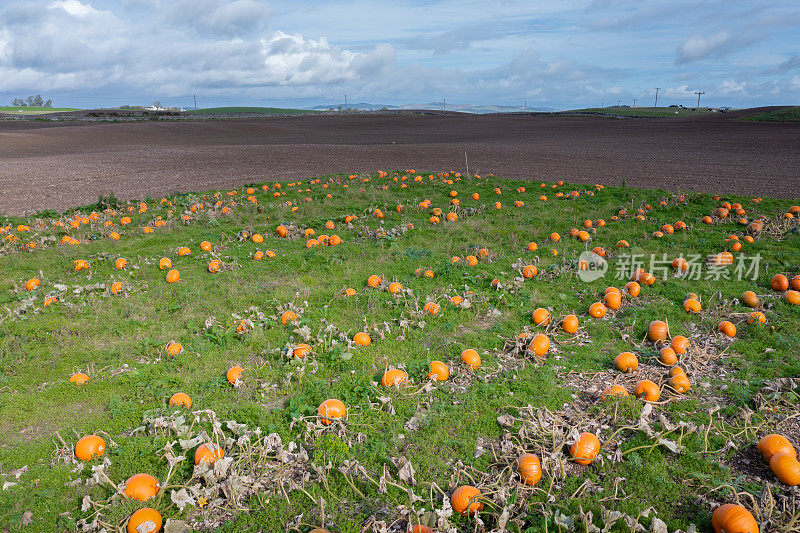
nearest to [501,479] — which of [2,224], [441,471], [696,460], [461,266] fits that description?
[441,471]

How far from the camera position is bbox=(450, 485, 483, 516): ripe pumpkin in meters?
4.14

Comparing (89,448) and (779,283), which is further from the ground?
(779,283)

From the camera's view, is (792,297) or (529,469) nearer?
(529,469)

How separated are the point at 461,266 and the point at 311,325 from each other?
11.9ft

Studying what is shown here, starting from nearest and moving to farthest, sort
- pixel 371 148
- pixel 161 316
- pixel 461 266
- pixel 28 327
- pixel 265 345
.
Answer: pixel 265 345 → pixel 28 327 → pixel 161 316 → pixel 461 266 → pixel 371 148

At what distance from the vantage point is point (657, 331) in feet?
22.5

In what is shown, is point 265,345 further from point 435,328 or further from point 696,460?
point 696,460

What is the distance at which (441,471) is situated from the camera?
15.4 feet

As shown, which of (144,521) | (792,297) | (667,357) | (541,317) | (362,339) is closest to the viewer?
(144,521)

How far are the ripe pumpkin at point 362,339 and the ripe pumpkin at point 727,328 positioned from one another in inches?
212

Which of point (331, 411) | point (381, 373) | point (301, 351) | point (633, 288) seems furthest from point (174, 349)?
point (633, 288)

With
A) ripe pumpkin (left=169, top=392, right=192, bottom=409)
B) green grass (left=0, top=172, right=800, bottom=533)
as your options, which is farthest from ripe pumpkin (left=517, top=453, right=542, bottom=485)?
ripe pumpkin (left=169, top=392, right=192, bottom=409)

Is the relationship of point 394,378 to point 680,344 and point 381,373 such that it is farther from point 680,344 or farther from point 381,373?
point 680,344

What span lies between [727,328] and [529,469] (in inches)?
184
